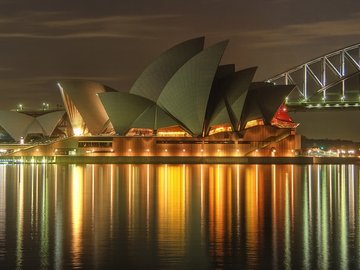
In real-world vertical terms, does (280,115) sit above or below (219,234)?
above

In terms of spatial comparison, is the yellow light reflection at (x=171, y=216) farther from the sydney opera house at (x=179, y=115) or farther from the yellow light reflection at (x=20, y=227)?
the sydney opera house at (x=179, y=115)

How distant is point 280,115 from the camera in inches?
4227

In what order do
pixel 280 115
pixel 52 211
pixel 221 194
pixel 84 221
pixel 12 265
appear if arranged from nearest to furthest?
→ pixel 12 265
pixel 84 221
pixel 52 211
pixel 221 194
pixel 280 115

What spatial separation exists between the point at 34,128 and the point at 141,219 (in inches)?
4051

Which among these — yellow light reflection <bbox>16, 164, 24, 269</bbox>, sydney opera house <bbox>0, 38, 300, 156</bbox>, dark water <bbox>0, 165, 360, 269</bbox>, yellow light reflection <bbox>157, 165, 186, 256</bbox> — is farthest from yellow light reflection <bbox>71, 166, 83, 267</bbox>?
sydney opera house <bbox>0, 38, 300, 156</bbox>

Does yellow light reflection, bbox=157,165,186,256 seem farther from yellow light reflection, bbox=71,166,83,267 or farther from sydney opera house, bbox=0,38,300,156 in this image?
sydney opera house, bbox=0,38,300,156

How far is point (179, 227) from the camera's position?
103 ft

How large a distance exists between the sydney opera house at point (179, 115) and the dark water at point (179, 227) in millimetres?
48106

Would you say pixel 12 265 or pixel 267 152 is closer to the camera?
pixel 12 265

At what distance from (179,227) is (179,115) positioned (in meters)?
69.5

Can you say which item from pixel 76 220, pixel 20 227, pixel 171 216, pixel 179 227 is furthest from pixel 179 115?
pixel 20 227

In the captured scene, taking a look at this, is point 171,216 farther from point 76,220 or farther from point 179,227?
point 76,220

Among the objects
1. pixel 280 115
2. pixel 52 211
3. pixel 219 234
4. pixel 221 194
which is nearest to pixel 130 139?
pixel 280 115

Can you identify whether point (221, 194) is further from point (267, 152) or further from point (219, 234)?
point (267, 152)
